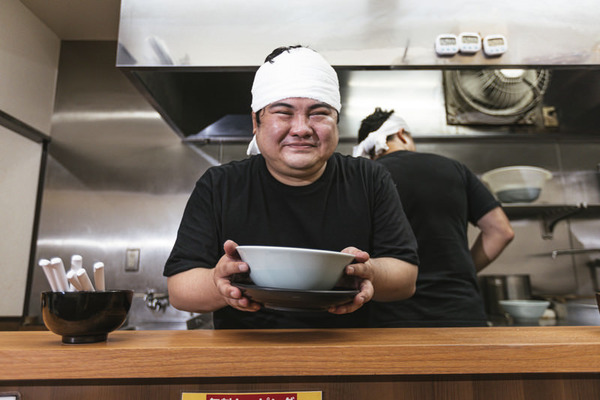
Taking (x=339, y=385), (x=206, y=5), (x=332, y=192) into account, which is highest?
(x=206, y=5)

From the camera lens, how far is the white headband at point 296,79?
101 centimetres

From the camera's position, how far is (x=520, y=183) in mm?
2248

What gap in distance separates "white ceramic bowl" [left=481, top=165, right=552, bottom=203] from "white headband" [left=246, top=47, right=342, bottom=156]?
1.57 meters

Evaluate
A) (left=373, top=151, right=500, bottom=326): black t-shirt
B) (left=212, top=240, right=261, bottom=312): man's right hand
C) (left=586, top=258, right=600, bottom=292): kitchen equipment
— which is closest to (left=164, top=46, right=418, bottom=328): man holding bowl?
(left=212, top=240, right=261, bottom=312): man's right hand

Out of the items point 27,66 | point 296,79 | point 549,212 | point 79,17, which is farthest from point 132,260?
point 549,212

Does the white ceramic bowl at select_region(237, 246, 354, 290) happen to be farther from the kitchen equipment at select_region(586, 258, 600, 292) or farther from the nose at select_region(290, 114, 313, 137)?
the kitchen equipment at select_region(586, 258, 600, 292)

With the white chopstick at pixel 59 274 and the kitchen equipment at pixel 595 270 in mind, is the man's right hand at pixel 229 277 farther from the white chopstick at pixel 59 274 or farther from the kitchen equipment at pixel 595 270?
the kitchen equipment at pixel 595 270

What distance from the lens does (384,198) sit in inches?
45.3

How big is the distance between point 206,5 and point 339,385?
4.85 ft

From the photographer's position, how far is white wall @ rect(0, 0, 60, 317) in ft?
7.41

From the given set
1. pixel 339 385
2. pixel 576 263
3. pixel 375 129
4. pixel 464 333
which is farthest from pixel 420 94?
pixel 339 385

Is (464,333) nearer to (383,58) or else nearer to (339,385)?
(339,385)

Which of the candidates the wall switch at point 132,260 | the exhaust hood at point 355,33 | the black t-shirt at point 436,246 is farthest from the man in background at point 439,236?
the wall switch at point 132,260

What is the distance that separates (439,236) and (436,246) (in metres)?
0.04
